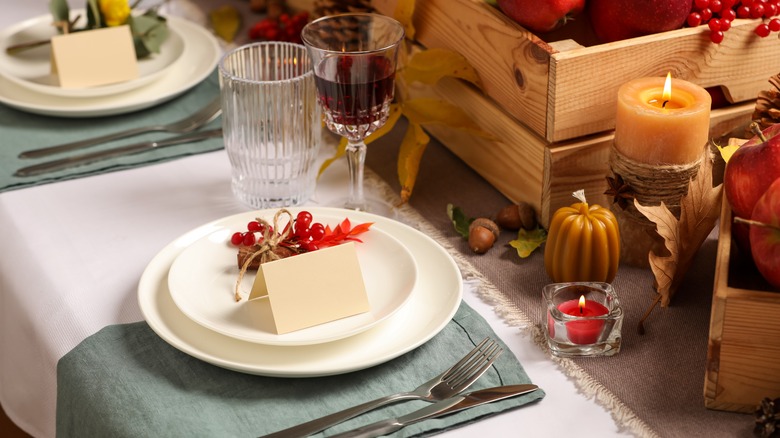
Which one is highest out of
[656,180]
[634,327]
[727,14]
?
[727,14]

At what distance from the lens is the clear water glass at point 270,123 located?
1.04 metres

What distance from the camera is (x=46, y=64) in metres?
1.36

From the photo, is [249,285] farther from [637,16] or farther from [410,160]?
[637,16]

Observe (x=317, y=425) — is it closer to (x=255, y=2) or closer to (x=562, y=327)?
(x=562, y=327)

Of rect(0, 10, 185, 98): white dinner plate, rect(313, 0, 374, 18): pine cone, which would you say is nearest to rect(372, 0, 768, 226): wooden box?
rect(313, 0, 374, 18): pine cone

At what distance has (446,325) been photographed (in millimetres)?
849

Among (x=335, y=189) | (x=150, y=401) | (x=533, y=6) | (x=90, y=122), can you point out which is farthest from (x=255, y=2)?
(x=150, y=401)

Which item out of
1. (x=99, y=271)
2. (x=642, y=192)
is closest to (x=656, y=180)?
(x=642, y=192)

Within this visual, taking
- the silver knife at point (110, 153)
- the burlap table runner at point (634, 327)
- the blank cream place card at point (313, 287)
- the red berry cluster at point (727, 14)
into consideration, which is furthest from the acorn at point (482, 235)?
the silver knife at point (110, 153)

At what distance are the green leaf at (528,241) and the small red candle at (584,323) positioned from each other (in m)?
0.16

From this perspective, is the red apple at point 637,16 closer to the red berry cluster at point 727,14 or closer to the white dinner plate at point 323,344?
the red berry cluster at point 727,14

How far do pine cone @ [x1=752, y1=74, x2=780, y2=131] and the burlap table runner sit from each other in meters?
0.14

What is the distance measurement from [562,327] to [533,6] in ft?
1.23

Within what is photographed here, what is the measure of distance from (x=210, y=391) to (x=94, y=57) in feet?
2.32
